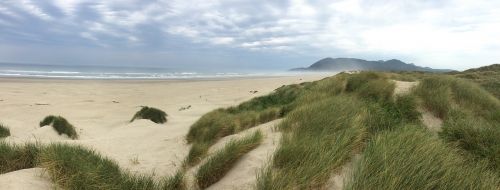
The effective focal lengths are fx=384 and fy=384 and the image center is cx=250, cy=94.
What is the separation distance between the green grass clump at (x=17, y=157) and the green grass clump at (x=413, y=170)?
3936mm

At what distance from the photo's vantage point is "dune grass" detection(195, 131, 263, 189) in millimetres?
4379

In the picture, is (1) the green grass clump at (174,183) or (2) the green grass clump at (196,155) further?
(2) the green grass clump at (196,155)

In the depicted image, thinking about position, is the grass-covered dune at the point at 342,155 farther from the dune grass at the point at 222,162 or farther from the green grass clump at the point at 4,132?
the green grass clump at the point at 4,132

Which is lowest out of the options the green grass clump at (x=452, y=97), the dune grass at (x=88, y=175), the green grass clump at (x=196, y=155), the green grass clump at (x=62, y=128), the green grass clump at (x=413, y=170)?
the green grass clump at (x=62, y=128)

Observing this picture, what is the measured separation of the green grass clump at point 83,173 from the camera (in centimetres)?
398

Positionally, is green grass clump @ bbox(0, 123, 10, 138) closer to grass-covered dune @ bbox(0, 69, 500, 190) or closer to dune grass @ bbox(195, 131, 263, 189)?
grass-covered dune @ bbox(0, 69, 500, 190)

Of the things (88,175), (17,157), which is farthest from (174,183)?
(17,157)

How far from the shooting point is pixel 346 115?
569cm

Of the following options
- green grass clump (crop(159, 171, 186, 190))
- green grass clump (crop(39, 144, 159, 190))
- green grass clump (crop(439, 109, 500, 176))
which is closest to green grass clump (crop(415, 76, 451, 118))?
green grass clump (crop(439, 109, 500, 176))

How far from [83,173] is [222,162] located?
5.06 feet

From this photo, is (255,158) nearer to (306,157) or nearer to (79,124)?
(306,157)

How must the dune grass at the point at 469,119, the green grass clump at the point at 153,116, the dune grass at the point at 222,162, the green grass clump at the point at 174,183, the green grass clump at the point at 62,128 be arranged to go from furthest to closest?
1. the green grass clump at the point at 153,116
2. the green grass clump at the point at 62,128
3. the dune grass at the point at 469,119
4. the dune grass at the point at 222,162
5. the green grass clump at the point at 174,183

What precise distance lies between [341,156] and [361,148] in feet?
2.12

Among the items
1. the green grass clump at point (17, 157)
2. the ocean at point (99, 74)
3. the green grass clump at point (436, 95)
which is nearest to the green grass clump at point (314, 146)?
the green grass clump at point (436, 95)
